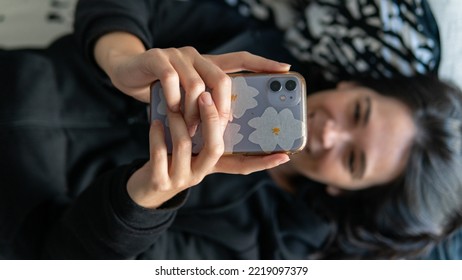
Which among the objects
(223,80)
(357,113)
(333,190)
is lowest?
(333,190)

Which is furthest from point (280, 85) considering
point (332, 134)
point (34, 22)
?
point (34, 22)

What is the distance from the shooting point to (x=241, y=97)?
0.27 meters

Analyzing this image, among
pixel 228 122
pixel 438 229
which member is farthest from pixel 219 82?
pixel 438 229

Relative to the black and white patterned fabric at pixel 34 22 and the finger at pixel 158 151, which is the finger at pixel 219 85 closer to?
the finger at pixel 158 151

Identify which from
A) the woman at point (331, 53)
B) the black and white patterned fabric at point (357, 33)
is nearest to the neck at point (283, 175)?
the woman at point (331, 53)

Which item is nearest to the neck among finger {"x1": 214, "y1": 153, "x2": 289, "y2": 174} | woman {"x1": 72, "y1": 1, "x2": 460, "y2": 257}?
woman {"x1": 72, "y1": 1, "x2": 460, "y2": 257}

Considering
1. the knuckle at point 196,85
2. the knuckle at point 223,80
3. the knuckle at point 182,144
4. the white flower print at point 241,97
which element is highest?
the knuckle at point 223,80

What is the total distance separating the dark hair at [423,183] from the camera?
46 cm

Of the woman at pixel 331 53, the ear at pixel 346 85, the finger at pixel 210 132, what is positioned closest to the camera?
the finger at pixel 210 132

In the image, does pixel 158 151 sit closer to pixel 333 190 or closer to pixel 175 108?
pixel 175 108

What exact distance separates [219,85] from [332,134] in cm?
21

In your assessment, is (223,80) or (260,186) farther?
(260,186)

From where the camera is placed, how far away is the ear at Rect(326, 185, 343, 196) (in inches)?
19.9

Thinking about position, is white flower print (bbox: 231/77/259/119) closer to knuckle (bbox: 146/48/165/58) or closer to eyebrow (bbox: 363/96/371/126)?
knuckle (bbox: 146/48/165/58)
